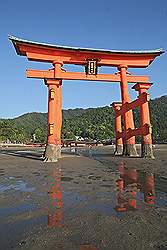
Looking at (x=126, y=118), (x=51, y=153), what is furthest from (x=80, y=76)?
(x=51, y=153)

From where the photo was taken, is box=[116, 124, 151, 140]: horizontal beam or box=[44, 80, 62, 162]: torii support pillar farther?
box=[116, 124, 151, 140]: horizontal beam

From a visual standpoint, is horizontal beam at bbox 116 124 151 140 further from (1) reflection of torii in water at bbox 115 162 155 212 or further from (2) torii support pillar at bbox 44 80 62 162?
A: (1) reflection of torii in water at bbox 115 162 155 212

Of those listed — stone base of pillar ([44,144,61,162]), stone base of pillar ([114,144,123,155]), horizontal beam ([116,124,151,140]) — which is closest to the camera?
stone base of pillar ([44,144,61,162])

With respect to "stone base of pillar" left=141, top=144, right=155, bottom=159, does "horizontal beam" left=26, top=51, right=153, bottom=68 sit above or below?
above

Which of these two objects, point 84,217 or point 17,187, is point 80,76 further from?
point 84,217

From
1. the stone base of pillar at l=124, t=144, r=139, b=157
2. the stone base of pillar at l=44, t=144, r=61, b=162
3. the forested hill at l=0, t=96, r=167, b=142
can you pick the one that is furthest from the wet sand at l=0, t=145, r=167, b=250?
the forested hill at l=0, t=96, r=167, b=142

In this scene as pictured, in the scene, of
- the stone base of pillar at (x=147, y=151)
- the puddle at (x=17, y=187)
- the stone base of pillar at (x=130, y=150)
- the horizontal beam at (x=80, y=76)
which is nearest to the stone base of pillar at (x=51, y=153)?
the horizontal beam at (x=80, y=76)

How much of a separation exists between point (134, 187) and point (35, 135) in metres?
67.2

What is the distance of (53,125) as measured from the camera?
14398 millimetres

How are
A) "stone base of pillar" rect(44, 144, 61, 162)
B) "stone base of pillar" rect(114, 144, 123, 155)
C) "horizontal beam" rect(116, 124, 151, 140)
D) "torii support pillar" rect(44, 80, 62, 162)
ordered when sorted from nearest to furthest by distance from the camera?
"stone base of pillar" rect(44, 144, 61, 162), "torii support pillar" rect(44, 80, 62, 162), "horizontal beam" rect(116, 124, 151, 140), "stone base of pillar" rect(114, 144, 123, 155)

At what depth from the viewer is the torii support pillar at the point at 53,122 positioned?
45.8 feet

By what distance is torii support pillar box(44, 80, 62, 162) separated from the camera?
13945 mm

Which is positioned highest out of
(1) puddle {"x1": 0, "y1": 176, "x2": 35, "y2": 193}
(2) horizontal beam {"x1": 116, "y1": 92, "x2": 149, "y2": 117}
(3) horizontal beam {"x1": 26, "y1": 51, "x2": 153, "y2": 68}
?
(3) horizontal beam {"x1": 26, "y1": 51, "x2": 153, "y2": 68}

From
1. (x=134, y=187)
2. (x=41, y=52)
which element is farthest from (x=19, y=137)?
(x=134, y=187)
